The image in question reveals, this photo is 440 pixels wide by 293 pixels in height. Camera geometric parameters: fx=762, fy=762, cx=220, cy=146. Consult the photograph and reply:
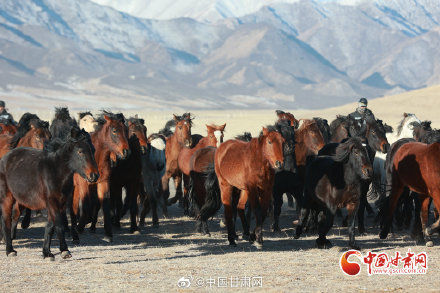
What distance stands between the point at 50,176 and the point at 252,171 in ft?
9.95

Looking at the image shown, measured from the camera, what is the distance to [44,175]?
1058cm

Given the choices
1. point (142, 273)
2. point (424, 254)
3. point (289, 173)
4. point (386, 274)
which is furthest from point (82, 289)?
point (289, 173)

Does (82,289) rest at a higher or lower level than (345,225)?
lower

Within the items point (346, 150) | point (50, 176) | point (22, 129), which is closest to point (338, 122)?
point (346, 150)

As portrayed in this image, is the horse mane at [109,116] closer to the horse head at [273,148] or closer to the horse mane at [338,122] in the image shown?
the horse head at [273,148]

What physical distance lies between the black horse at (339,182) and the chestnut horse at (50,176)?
3.47 metres

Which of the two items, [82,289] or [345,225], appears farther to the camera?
[345,225]

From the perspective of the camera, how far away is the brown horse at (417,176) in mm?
11219

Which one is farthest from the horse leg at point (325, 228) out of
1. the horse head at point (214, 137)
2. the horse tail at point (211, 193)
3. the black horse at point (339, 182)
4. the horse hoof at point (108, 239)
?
the horse head at point (214, 137)

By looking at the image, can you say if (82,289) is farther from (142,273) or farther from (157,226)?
(157,226)

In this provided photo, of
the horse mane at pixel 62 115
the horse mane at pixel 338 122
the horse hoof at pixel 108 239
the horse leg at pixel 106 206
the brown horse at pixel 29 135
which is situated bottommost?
the horse hoof at pixel 108 239

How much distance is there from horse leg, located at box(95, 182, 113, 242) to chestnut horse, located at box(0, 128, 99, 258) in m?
1.91

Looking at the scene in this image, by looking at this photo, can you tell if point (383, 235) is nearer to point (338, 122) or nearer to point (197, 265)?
point (197, 265)

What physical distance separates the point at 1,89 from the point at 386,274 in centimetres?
19757
